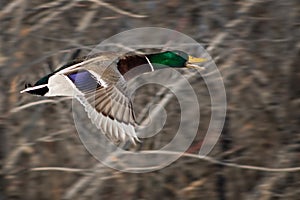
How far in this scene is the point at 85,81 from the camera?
2.80 meters

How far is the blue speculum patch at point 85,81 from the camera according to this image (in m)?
2.78

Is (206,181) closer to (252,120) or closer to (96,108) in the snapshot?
(252,120)

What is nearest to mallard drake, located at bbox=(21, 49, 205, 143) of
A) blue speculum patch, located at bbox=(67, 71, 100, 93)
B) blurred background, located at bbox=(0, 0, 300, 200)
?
blue speculum patch, located at bbox=(67, 71, 100, 93)

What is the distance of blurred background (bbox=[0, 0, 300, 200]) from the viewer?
392 centimetres

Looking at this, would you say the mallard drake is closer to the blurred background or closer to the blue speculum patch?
the blue speculum patch

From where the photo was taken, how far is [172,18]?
3.95 m

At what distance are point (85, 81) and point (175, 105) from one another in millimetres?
1163

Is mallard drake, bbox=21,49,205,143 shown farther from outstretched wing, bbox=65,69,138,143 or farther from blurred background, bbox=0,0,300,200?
blurred background, bbox=0,0,300,200

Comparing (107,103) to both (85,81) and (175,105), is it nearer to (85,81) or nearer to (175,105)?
(85,81)

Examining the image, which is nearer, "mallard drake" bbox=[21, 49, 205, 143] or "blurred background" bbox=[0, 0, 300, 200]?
"mallard drake" bbox=[21, 49, 205, 143]

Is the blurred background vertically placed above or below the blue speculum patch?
below

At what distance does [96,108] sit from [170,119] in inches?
46.7

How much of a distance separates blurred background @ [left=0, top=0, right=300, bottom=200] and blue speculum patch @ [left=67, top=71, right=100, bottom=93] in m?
1.07

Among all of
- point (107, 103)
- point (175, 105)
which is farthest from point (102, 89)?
point (175, 105)
